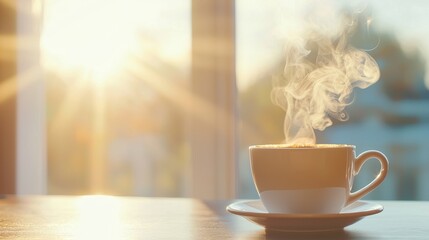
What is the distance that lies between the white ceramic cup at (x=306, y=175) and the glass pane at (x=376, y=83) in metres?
1.19

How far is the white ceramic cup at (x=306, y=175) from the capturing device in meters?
0.85

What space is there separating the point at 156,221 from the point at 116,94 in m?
1.39

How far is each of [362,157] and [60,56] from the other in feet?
5.28

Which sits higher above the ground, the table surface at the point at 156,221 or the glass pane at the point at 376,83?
the glass pane at the point at 376,83

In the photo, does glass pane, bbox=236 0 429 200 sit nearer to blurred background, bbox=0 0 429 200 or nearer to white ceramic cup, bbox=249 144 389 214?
blurred background, bbox=0 0 429 200

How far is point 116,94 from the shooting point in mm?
2303

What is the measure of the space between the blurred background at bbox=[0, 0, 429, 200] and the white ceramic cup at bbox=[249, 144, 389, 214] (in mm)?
1228

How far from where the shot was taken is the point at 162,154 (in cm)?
228

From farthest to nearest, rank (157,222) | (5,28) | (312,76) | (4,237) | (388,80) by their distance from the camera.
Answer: (5,28) → (388,80) → (312,76) → (157,222) → (4,237)

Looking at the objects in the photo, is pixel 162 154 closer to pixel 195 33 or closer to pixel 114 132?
pixel 114 132

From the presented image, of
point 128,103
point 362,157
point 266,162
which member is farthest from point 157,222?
point 128,103

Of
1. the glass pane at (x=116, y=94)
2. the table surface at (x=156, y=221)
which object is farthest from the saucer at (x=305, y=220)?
the glass pane at (x=116, y=94)

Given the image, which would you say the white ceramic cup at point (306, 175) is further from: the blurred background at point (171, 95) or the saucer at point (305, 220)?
Answer: the blurred background at point (171, 95)

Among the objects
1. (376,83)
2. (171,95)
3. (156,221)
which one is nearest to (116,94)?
(171,95)
